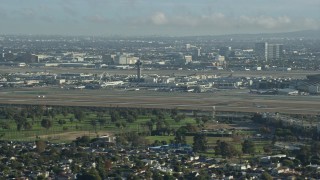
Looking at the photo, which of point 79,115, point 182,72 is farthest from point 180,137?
point 182,72

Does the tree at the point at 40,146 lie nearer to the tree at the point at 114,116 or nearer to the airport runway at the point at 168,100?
the tree at the point at 114,116

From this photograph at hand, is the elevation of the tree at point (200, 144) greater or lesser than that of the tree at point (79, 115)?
greater

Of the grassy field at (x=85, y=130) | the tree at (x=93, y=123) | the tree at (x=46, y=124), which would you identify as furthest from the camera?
the tree at (x=93, y=123)

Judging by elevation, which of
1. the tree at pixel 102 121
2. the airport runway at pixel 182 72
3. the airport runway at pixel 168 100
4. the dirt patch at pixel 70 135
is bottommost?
the airport runway at pixel 182 72

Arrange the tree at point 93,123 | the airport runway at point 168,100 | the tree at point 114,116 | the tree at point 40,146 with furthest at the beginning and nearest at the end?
the airport runway at point 168,100 → the tree at point 114,116 → the tree at point 93,123 → the tree at point 40,146

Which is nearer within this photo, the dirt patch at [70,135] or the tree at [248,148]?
the tree at [248,148]

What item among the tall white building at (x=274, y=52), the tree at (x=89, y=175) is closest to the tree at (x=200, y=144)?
the tree at (x=89, y=175)

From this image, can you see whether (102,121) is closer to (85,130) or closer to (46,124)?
(85,130)

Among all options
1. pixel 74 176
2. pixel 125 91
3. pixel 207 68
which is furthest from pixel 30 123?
pixel 207 68
